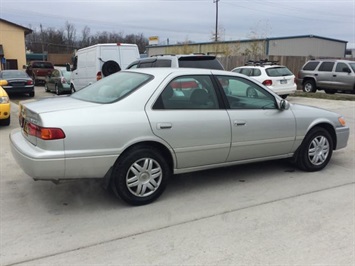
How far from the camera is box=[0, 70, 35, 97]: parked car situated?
1636 centimetres

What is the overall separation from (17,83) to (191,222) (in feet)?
49.7

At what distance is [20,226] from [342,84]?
17.4 m

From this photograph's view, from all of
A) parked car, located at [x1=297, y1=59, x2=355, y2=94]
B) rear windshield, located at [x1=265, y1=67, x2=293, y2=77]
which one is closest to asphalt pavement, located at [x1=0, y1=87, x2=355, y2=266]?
rear windshield, located at [x1=265, y1=67, x2=293, y2=77]

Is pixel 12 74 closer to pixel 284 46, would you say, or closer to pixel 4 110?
pixel 4 110

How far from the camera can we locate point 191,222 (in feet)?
12.3

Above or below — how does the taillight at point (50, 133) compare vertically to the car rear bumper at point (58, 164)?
above

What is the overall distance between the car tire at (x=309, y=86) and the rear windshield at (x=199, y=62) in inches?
488

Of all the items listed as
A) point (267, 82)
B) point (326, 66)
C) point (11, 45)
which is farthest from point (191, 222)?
point (11, 45)

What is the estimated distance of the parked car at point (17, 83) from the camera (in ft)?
53.7

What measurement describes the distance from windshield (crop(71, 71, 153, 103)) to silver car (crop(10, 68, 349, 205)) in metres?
0.02

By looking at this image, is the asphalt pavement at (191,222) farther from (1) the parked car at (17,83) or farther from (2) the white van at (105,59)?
(1) the parked car at (17,83)

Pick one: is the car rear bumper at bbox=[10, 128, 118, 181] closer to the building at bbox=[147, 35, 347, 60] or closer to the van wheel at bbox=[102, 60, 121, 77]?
the van wheel at bbox=[102, 60, 121, 77]

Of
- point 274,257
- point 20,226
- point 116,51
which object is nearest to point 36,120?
point 20,226

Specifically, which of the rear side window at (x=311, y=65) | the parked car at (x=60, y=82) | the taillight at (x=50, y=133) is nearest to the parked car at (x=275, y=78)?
the rear side window at (x=311, y=65)
